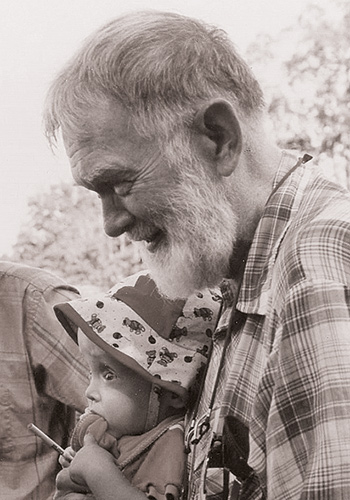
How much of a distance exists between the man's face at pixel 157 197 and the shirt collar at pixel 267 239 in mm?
114

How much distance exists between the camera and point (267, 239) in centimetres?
170

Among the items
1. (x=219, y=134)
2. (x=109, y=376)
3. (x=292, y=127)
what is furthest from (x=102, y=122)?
(x=292, y=127)

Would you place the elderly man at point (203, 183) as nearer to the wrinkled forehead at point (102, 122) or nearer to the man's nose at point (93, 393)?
the wrinkled forehead at point (102, 122)

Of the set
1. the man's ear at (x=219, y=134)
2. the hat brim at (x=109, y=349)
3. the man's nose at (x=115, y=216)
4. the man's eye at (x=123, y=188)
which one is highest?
the man's ear at (x=219, y=134)

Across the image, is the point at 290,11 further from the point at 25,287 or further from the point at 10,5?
the point at 25,287

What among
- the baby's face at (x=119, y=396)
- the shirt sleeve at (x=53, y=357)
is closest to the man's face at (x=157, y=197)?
the baby's face at (x=119, y=396)

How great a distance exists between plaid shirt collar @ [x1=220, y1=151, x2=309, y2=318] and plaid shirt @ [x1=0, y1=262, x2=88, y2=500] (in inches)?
46.7

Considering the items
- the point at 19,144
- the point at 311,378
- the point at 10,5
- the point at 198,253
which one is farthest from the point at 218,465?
the point at 10,5

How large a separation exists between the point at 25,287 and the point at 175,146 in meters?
1.21

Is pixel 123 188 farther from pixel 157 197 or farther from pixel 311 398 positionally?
pixel 311 398

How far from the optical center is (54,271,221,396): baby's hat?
2098mm

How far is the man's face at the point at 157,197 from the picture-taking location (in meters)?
1.79

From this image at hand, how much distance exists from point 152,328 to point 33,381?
0.76m

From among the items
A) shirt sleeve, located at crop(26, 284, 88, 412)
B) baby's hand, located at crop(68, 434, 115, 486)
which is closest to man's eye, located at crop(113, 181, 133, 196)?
baby's hand, located at crop(68, 434, 115, 486)
